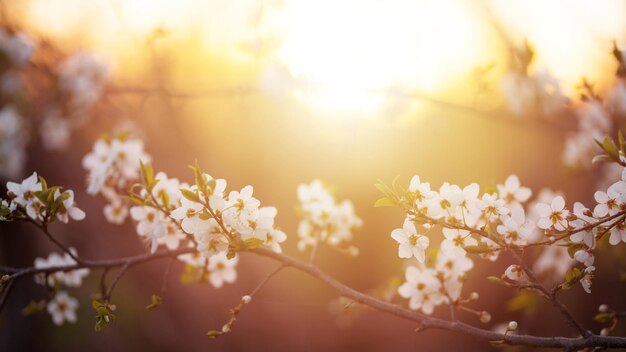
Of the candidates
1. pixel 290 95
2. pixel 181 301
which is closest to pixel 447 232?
pixel 290 95

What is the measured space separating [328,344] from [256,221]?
3.50 metres

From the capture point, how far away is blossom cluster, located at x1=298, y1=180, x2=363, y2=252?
181 centimetres

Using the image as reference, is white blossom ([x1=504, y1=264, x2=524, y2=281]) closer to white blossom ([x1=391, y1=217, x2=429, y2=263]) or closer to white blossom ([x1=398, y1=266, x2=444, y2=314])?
white blossom ([x1=391, y1=217, x2=429, y2=263])

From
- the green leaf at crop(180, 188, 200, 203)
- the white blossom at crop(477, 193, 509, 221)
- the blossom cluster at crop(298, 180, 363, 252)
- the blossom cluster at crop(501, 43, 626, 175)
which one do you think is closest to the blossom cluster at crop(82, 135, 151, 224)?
the blossom cluster at crop(298, 180, 363, 252)

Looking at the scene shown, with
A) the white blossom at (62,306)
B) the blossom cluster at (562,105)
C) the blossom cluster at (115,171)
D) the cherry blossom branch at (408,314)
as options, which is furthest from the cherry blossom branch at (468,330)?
the blossom cluster at (562,105)

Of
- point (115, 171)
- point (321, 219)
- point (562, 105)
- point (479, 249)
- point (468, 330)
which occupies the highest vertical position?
point (562, 105)

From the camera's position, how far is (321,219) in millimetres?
1801

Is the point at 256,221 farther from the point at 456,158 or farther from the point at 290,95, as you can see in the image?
the point at 456,158

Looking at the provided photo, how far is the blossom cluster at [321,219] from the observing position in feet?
5.93

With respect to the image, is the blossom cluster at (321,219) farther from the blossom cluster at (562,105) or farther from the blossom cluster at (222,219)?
the blossom cluster at (562,105)

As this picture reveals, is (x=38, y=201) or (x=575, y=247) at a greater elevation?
(x=38, y=201)

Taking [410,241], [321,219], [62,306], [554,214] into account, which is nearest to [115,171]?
[62,306]

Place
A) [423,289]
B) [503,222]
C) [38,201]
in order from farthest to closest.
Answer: [423,289] → [38,201] → [503,222]

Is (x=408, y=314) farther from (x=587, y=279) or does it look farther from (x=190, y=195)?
(x=190, y=195)
